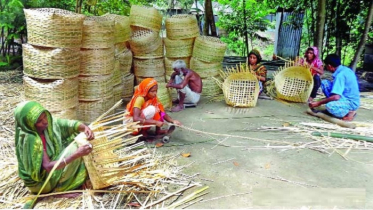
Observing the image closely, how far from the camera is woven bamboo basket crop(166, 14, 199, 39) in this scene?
609 cm

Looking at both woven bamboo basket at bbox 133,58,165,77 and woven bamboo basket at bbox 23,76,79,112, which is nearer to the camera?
woven bamboo basket at bbox 23,76,79,112

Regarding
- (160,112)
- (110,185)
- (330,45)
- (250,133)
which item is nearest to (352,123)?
(250,133)

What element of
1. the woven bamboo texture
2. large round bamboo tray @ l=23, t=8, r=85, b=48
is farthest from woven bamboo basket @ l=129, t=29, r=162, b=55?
large round bamboo tray @ l=23, t=8, r=85, b=48

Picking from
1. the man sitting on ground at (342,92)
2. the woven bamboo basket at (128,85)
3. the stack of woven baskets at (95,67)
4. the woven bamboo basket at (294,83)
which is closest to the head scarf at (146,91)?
the stack of woven baskets at (95,67)

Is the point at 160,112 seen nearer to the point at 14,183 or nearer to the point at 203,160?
the point at 203,160

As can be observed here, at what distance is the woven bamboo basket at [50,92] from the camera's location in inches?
163

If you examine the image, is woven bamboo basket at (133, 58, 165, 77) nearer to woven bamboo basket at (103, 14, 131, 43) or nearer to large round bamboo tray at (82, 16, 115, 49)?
woven bamboo basket at (103, 14, 131, 43)

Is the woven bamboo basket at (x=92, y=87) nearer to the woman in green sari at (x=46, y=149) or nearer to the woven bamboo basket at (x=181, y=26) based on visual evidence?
the woven bamboo basket at (x=181, y=26)

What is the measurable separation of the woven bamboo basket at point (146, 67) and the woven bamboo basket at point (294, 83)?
2076mm

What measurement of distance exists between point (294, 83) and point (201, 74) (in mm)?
1559

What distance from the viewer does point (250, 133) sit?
173 inches

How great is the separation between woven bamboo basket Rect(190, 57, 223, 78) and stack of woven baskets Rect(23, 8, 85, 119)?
2.38 metres

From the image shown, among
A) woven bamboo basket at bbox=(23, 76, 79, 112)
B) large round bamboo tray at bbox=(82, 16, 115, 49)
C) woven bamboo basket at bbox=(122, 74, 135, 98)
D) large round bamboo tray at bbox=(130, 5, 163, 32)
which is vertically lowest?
woven bamboo basket at bbox=(122, 74, 135, 98)

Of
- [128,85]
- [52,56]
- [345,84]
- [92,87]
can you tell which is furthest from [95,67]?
[345,84]
